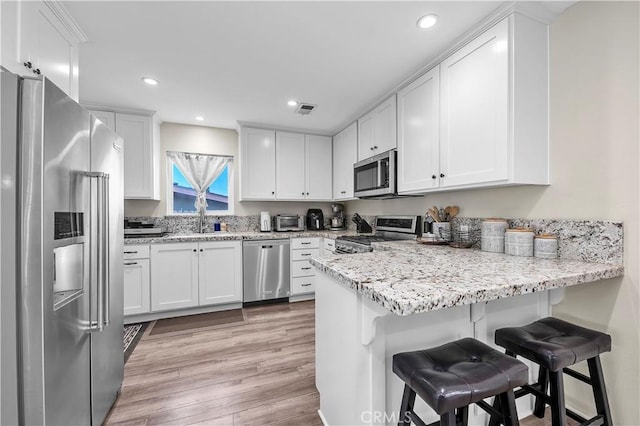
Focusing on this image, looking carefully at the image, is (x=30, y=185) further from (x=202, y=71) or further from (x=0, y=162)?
Answer: (x=202, y=71)

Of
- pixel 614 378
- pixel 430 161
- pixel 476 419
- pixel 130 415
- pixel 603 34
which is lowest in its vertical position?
pixel 130 415

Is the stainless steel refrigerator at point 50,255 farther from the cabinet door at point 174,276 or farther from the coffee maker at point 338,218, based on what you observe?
the coffee maker at point 338,218

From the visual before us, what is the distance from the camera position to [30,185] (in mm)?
897

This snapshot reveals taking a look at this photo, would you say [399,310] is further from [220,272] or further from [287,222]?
[287,222]

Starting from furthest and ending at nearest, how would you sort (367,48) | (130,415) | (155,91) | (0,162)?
(155,91) < (367,48) < (130,415) < (0,162)

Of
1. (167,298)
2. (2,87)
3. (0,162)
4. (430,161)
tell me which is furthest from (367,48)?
(167,298)

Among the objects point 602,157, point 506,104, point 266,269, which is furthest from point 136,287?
point 602,157

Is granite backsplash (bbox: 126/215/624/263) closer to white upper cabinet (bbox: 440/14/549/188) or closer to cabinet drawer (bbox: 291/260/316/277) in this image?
white upper cabinet (bbox: 440/14/549/188)

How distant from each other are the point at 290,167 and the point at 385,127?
62.0 inches

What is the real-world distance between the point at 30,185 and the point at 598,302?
2.66 meters

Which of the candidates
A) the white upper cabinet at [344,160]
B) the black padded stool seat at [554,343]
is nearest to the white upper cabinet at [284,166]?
the white upper cabinet at [344,160]

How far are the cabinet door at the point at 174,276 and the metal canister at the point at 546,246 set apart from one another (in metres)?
3.16

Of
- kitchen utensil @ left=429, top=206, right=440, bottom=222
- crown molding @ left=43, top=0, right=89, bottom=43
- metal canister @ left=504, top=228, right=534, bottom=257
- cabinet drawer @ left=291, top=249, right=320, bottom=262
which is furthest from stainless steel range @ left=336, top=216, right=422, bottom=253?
crown molding @ left=43, top=0, right=89, bottom=43

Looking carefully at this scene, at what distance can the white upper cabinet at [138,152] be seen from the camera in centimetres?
298
